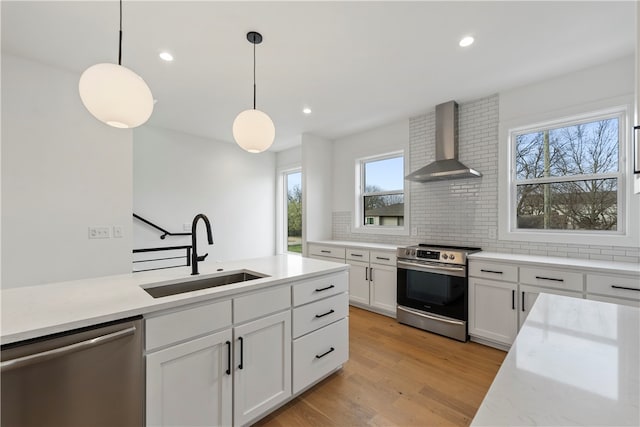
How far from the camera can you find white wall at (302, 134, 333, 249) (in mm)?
4473

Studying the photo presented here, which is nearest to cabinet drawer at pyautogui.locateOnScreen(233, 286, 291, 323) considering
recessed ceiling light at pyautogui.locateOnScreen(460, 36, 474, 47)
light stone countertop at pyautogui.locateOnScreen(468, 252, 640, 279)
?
light stone countertop at pyautogui.locateOnScreen(468, 252, 640, 279)

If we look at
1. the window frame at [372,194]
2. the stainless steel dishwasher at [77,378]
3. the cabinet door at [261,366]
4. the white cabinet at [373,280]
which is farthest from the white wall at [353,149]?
the stainless steel dishwasher at [77,378]

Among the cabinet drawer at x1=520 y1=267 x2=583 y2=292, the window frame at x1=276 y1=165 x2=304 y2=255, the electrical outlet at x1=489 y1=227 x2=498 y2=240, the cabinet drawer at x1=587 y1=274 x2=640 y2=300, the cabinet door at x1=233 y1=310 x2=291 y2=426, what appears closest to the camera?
the cabinet door at x1=233 y1=310 x2=291 y2=426

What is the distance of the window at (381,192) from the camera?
13.5ft

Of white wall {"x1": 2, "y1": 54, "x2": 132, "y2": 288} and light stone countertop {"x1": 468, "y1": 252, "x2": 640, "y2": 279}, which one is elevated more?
white wall {"x1": 2, "y1": 54, "x2": 132, "y2": 288}

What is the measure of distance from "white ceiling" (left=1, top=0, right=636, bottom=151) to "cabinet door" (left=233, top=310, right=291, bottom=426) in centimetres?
209

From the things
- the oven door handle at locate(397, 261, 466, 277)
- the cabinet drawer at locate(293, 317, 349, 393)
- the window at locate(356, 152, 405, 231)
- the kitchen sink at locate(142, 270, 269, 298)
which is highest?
the window at locate(356, 152, 405, 231)

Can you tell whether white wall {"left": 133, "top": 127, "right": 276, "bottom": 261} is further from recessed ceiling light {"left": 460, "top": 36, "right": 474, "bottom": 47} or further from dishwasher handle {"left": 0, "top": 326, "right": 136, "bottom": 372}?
recessed ceiling light {"left": 460, "top": 36, "right": 474, "bottom": 47}

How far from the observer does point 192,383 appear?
136 cm

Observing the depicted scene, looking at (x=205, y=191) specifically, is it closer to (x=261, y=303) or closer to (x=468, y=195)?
(x=261, y=303)

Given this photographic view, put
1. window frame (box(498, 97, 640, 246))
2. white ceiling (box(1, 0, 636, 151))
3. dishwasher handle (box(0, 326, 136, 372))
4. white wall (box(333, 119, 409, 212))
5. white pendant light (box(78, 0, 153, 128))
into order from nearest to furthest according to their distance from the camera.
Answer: dishwasher handle (box(0, 326, 136, 372)), white pendant light (box(78, 0, 153, 128)), white ceiling (box(1, 0, 636, 151)), window frame (box(498, 97, 640, 246)), white wall (box(333, 119, 409, 212))

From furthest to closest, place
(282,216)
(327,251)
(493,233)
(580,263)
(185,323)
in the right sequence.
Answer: (282,216)
(327,251)
(493,233)
(580,263)
(185,323)

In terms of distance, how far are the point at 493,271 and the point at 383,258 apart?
4.12 ft

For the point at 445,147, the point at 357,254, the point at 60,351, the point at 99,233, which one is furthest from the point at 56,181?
the point at 445,147
